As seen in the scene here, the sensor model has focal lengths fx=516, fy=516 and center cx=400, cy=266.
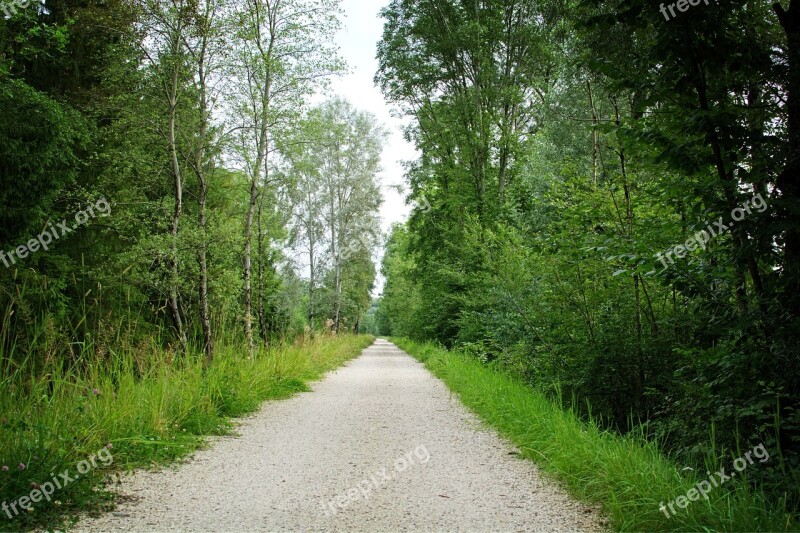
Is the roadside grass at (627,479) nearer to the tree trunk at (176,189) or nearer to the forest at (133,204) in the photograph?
the forest at (133,204)

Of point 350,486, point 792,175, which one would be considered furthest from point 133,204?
point 792,175

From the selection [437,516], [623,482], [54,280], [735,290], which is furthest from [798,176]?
[54,280]

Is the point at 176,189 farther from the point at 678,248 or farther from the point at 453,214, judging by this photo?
the point at 453,214

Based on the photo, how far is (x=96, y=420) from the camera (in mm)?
4465

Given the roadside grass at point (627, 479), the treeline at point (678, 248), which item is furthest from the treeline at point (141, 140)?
the treeline at point (678, 248)

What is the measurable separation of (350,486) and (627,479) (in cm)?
206

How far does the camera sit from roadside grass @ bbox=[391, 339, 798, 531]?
115 inches

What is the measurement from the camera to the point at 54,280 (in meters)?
8.94

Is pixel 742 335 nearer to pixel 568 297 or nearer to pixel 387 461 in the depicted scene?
pixel 387 461

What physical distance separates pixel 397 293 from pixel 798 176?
42.5 metres

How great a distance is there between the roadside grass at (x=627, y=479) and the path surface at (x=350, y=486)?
185 millimetres

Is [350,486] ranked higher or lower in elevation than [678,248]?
lower

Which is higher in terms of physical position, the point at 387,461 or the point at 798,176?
the point at 798,176

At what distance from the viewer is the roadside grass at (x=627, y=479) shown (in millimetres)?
2930
